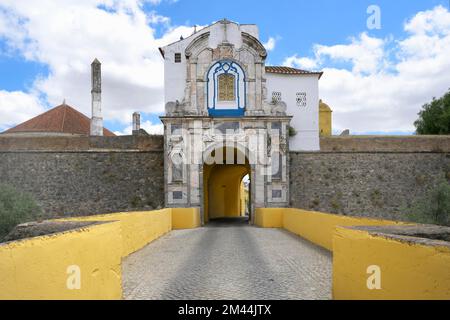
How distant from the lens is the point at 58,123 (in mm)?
29609

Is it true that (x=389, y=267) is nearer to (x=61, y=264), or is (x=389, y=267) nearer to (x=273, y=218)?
(x=61, y=264)

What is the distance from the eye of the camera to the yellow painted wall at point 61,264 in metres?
3.42

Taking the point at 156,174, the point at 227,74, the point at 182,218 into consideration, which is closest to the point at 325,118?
the point at 227,74

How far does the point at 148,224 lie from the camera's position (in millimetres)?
11852

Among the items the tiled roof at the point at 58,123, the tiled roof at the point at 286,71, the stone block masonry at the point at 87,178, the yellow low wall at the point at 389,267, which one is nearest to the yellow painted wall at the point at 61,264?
the yellow low wall at the point at 389,267

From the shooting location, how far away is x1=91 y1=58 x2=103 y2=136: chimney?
27594 mm

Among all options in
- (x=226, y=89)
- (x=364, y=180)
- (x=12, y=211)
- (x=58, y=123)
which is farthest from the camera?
(x=58, y=123)

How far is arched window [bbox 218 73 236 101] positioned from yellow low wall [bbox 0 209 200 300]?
542 inches

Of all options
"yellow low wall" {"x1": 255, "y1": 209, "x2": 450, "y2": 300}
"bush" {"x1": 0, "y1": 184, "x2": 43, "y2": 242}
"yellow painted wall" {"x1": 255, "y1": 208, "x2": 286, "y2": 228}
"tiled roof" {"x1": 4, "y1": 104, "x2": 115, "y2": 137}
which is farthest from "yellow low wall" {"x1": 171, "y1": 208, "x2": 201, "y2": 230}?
"tiled roof" {"x1": 4, "y1": 104, "x2": 115, "y2": 137}

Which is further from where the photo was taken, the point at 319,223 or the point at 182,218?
the point at 182,218

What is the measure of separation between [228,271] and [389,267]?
12.7ft

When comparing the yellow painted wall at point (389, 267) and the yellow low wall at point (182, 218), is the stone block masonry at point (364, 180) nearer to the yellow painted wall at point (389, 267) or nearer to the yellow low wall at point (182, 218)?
the yellow low wall at point (182, 218)
